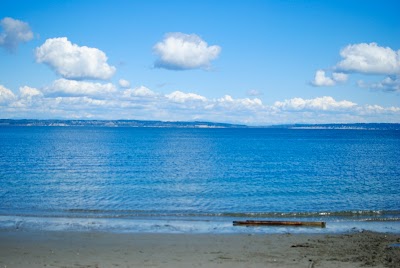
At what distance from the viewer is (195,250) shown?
1841cm

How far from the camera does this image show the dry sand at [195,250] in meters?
16.2

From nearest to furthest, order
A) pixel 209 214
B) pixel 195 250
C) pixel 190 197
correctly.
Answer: pixel 195 250 → pixel 209 214 → pixel 190 197

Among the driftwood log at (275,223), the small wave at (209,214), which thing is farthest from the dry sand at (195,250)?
the small wave at (209,214)

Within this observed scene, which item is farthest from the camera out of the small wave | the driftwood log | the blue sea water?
the small wave

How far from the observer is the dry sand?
16172 mm

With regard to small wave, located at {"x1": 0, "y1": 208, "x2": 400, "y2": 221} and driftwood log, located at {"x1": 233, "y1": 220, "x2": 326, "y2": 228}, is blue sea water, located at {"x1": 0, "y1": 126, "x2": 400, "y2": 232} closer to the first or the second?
small wave, located at {"x1": 0, "y1": 208, "x2": 400, "y2": 221}

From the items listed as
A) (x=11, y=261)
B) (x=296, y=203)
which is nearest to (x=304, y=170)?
(x=296, y=203)

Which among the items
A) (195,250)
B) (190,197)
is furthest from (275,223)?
(190,197)

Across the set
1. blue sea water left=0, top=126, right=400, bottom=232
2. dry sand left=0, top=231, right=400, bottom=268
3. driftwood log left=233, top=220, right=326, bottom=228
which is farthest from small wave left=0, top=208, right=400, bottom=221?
dry sand left=0, top=231, right=400, bottom=268

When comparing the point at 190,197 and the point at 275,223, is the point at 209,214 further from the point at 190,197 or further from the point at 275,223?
the point at 190,197

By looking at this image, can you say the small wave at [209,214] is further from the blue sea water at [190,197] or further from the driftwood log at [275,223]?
the driftwood log at [275,223]

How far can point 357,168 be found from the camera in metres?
57.0

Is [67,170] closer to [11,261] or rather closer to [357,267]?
[11,261]

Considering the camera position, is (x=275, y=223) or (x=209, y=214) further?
(x=209, y=214)
